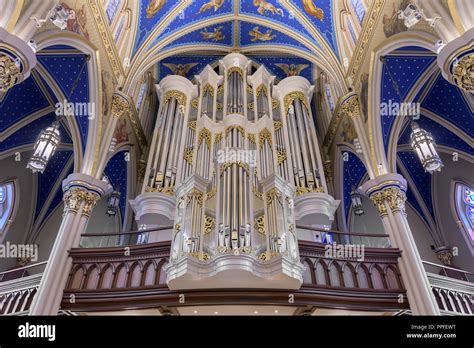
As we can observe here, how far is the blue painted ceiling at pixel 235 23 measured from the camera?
13945 millimetres

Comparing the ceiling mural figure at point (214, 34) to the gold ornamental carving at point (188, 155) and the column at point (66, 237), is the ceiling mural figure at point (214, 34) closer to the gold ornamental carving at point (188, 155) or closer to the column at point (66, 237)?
the gold ornamental carving at point (188, 155)

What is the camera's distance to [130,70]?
43.5 ft

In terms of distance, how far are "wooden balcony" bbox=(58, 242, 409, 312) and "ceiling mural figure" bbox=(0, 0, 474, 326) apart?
33 mm

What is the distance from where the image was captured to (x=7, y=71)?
22.4 feet

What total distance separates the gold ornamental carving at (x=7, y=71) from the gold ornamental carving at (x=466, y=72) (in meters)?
7.52

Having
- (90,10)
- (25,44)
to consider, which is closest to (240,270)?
(25,44)

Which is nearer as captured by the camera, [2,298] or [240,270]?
[240,270]

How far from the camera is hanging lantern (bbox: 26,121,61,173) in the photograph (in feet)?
27.7

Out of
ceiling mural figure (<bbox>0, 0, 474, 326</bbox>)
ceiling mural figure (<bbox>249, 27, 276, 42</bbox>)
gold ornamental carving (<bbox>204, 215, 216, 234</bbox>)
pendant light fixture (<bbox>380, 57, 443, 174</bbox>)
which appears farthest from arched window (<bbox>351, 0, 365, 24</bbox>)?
gold ornamental carving (<bbox>204, 215, 216, 234</bbox>)

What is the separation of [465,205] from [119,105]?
493 inches

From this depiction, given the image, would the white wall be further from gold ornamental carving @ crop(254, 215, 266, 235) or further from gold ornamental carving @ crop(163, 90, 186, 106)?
gold ornamental carving @ crop(254, 215, 266, 235)
